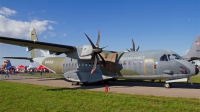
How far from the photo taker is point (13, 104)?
8367 millimetres

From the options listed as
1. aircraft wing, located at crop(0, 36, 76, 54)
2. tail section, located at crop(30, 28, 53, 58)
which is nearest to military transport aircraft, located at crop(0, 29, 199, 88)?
aircraft wing, located at crop(0, 36, 76, 54)

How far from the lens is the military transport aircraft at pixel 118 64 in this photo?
13914mm

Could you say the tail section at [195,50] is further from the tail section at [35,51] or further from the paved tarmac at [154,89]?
the tail section at [35,51]

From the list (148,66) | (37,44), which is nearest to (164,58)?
(148,66)

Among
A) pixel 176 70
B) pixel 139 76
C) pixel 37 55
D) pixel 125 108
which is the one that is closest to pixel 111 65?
pixel 139 76

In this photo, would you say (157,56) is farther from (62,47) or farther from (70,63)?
(70,63)

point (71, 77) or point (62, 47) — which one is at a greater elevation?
point (62, 47)

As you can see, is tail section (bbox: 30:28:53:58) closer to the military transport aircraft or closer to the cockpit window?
the military transport aircraft

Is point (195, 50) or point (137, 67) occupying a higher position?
point (195, 50)

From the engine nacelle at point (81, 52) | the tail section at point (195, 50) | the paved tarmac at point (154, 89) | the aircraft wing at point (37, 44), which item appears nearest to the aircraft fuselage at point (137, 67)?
the paved tarmac at point (154, 89)

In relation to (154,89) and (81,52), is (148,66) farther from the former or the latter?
(81,52)

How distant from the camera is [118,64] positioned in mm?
16703

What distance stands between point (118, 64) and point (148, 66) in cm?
286

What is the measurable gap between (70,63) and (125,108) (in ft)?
46.0
